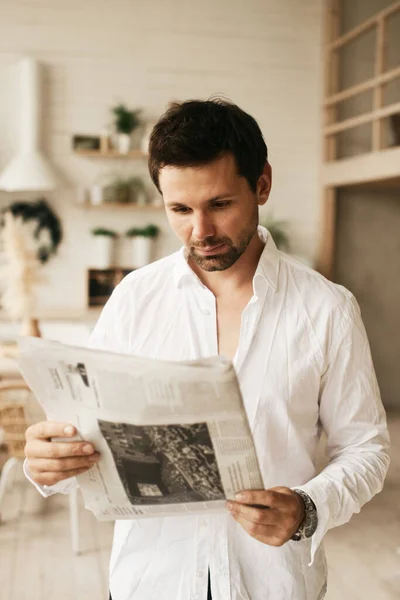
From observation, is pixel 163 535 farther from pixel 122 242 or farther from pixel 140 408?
pixel 122 242

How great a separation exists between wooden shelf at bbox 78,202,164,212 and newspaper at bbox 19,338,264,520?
4.62 meters

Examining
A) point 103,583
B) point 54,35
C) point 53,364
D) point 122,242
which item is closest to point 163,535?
point 53,364

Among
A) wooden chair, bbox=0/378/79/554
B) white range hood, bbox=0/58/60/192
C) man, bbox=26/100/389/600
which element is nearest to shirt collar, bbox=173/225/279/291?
man, bbox=26/100/389/600

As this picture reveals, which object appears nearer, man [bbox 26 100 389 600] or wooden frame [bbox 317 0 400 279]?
man [bbox 26 100 389 600]

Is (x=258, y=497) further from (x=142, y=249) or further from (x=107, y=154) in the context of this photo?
(x=107, y=154)

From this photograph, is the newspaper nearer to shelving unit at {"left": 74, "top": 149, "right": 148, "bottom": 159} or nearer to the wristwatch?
the wristwatch

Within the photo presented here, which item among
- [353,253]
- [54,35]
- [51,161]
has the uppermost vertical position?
[54,35]

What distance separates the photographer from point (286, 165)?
606cm

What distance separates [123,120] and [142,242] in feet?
3.32

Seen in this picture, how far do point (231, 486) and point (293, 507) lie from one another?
11cm

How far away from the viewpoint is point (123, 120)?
18.3ft

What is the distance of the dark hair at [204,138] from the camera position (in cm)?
117

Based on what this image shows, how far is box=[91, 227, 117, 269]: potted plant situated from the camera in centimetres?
561

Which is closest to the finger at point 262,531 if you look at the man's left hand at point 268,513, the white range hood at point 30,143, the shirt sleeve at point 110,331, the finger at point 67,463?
the man's left hand at point 268,513
